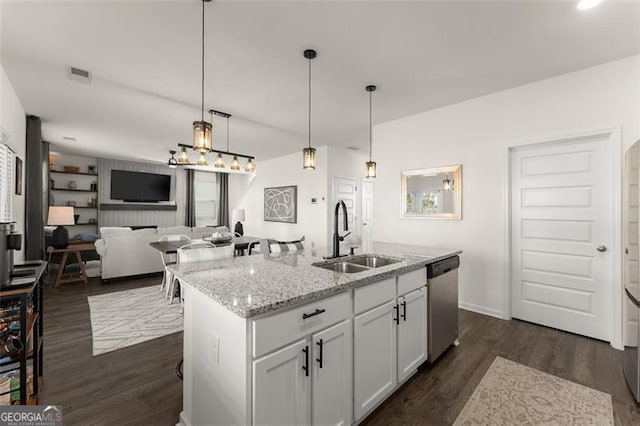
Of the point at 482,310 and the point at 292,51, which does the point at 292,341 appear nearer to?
the point at 292,51

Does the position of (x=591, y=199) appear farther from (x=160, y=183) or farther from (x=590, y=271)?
(x=160, y=183)

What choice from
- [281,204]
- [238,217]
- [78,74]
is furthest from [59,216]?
[281,204]

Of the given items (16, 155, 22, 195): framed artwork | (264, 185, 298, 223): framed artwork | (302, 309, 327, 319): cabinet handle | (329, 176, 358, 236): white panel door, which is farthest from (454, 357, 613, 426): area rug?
(16, 155, 22, 195): framed artwork

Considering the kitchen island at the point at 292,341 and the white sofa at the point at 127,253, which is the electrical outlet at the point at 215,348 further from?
the white sofa at the point at 127,253

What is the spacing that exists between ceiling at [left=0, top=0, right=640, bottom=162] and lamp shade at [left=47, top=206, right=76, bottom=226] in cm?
173

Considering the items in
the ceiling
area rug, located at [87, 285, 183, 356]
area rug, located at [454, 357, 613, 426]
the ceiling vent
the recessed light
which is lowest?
area rug, located at [454, 357, 613, 426]

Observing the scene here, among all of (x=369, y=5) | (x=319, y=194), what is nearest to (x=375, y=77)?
(x=369, y=5)

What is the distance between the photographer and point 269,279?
62.5 inches

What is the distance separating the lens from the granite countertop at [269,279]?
3.99ft

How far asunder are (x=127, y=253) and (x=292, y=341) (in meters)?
4.94

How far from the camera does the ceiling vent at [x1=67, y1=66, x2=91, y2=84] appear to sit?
111 inches

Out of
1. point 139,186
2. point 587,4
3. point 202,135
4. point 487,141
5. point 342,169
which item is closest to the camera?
point 587,4

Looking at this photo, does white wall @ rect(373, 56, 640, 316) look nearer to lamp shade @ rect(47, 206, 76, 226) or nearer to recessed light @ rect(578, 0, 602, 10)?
recessed light @ rect(578, 0, 602, 10)

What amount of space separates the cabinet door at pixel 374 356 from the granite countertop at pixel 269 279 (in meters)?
0.25
